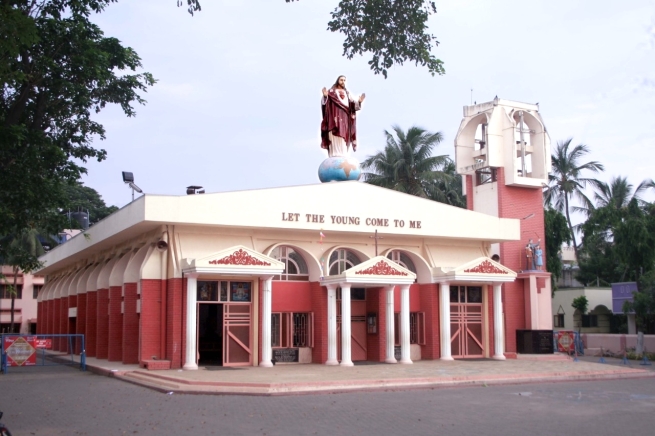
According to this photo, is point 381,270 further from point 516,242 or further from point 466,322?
point 516,242

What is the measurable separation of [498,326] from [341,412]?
13944 mm

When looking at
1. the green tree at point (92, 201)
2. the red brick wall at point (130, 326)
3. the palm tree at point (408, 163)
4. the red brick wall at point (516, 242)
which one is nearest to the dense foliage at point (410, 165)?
the palm tree at point (408, 163)

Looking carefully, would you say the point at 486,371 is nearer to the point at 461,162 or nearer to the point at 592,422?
the point at 592,422

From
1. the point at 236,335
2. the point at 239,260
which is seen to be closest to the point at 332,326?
the point at 236,335

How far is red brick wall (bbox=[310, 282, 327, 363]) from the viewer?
23.7 m

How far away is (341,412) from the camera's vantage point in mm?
13266

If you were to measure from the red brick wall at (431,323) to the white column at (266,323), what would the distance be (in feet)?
20.5

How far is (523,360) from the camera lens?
25641mm

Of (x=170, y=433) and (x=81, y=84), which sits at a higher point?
(x=81, y=84)

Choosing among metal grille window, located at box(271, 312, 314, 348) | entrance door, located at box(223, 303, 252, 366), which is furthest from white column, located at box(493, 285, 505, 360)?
entrance door, located at box(223, 303, 252, 366)

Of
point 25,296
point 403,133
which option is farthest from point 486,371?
point 25,296

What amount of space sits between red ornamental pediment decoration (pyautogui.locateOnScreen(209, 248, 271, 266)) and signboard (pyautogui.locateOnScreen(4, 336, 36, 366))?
254 inches

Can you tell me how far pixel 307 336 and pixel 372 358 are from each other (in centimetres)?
268

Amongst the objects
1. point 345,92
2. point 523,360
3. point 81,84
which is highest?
point 345,92
